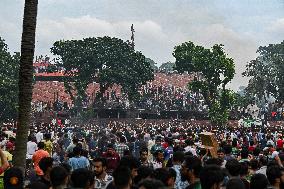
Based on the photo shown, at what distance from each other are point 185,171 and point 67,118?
1821 inches

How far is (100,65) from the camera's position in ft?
180

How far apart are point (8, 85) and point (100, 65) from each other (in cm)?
1200

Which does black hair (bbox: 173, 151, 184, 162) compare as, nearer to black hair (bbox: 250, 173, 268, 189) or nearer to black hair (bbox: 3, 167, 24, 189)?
black hair (bbox: 250, 173, 268, 189)

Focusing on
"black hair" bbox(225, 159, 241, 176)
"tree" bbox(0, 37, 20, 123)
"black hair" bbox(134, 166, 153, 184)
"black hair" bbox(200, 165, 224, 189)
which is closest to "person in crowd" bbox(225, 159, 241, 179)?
"black hair" bbox(225, 159, 241, 176)

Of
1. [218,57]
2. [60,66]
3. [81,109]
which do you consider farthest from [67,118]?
[218,57]

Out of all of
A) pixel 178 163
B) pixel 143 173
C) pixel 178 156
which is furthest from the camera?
pixel 178 163

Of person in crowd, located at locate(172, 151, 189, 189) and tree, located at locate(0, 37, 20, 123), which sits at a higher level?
tree, located at locate(0, 37, 20, 123)

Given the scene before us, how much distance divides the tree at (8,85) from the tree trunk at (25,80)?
34134mm

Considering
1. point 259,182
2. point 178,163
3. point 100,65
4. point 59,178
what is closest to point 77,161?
point 178,163

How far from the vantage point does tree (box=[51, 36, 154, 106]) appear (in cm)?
5391

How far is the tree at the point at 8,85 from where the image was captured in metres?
45.1

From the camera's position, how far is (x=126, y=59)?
55844 mm

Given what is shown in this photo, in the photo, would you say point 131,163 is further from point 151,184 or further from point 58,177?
point 151,184

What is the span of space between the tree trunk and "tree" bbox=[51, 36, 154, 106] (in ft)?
136
